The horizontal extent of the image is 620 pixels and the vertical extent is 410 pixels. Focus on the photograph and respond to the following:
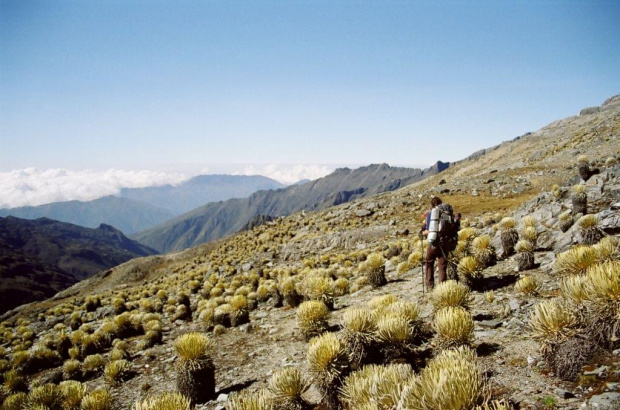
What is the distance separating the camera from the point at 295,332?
9867 mm

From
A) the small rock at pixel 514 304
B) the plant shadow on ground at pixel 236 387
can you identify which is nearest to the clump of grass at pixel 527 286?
the small rock at pixel 514 304

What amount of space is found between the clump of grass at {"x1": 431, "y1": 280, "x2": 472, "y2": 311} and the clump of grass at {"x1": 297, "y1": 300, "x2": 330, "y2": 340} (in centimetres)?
310

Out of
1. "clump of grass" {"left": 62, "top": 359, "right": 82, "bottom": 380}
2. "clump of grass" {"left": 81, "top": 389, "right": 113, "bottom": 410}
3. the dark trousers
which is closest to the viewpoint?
"clump of grass" {"left": 81, "top": 389, "right": 113, "bottom": 410}

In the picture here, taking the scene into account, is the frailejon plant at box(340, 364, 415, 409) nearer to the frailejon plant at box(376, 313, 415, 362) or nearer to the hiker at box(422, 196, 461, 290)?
the frailejon plant at box(376, 313, 415, 362)

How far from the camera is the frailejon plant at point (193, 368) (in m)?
6.63

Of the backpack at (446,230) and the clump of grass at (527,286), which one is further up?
the backpack at (446,230)

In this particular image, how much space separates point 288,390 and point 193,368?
278 cm

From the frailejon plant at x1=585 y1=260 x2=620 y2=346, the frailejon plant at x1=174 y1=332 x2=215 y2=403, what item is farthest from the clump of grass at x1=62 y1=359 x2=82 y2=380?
the frailejon plant at x1=585 y1=260 x2=620 y2=346

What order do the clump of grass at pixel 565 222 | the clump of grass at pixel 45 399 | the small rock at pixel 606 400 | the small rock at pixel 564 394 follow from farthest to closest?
the clump of grass at pixel 565 222 < the clump of grass at pixel 45 399 < the small rock at pixel 564 394 < the small rock at pixel 606 400

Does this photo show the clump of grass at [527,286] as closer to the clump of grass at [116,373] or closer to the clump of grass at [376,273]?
the clump of grass at [376,273]

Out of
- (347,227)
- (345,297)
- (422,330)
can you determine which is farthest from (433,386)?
(347,227)

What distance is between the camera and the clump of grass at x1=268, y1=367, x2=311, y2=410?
16.0 ft

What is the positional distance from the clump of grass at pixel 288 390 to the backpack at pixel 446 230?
5299 mm

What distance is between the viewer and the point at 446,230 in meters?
8.27
